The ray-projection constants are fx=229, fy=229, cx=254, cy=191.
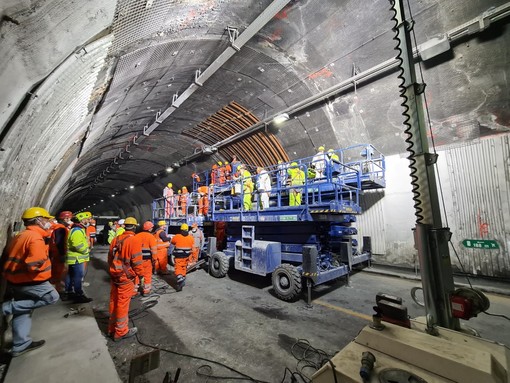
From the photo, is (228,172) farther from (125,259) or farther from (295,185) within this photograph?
(125,259)

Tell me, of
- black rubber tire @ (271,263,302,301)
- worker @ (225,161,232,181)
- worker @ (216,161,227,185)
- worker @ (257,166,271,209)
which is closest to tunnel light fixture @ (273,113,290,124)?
worker @ (257,166,271,209)

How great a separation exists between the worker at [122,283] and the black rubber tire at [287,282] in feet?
11.0

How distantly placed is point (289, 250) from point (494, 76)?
759cm

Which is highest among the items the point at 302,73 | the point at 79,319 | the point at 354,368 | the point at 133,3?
the point at 302,73

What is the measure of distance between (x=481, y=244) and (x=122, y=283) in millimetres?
10192

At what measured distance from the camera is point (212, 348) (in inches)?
149

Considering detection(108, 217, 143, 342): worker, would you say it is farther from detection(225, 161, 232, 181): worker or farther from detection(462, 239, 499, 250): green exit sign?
detection(462, 239, 499, 250): green exit sign

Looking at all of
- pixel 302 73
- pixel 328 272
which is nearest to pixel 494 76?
pixel 302 73

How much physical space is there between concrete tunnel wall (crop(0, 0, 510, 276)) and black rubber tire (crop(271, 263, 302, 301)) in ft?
17.8

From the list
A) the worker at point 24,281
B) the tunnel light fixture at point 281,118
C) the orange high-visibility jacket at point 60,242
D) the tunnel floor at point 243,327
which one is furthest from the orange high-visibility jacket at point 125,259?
the tunnel light fixture at point 281,118

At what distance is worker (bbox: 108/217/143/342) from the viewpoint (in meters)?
4.05

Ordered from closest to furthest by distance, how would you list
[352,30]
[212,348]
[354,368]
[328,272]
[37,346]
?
[354,368], [37,346], [212,348], [328,272], [352,30]

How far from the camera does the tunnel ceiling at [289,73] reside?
5.09 m

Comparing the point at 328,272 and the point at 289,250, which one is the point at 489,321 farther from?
the point at 289,250
